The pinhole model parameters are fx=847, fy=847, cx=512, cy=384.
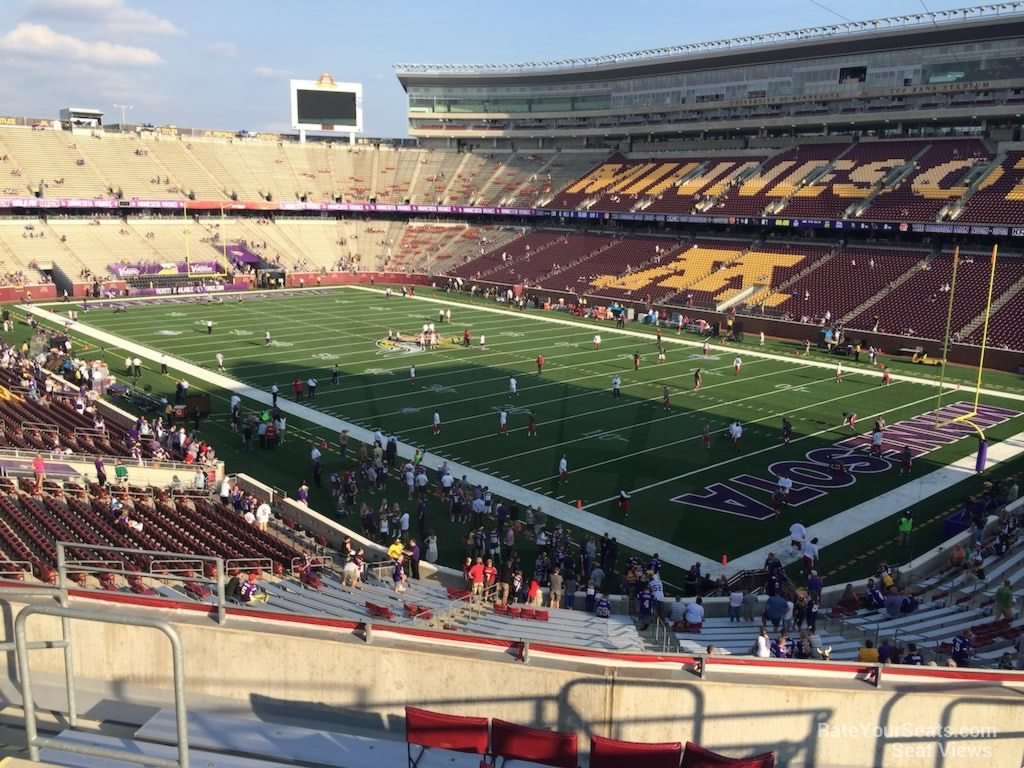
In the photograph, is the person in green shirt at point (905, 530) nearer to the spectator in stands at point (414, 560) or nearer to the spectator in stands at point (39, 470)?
the spectator in stands at point (414, 560)

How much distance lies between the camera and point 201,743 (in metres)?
6.88

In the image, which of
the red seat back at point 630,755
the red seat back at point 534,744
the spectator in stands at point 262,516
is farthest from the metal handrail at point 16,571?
the red seat back at point 630,755

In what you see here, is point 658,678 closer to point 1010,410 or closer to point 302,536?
point 302,536

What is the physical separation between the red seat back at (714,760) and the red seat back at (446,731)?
5.28ft

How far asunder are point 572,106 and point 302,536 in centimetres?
6783

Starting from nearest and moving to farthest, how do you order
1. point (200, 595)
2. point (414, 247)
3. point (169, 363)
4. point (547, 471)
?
point (200, 595), point (547, 471), point (169, 363), point (414, 247)

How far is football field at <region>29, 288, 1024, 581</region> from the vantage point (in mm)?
22172

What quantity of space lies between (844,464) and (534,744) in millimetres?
20084

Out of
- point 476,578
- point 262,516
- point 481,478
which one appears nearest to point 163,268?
point 481,478

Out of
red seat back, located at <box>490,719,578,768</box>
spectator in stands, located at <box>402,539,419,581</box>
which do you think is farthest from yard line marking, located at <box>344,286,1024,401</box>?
red seat back, located at <box>490,719,578,768</box>

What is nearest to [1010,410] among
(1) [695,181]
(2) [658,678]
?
(2) [658,678]

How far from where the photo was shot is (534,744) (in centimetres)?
672

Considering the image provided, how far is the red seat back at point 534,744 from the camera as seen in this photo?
6.67m

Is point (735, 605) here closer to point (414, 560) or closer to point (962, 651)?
point (962, 651)
